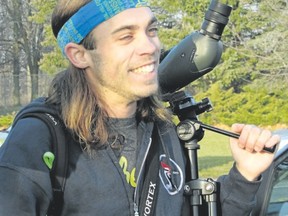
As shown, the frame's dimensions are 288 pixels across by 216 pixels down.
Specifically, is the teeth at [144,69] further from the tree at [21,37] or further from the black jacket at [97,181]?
the tree at [21,37]

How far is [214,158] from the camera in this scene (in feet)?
41.3

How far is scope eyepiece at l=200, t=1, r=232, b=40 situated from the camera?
6.75ft

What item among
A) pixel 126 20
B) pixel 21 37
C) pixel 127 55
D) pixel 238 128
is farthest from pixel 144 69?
pixel 21 37

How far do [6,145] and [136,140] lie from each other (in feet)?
1.57

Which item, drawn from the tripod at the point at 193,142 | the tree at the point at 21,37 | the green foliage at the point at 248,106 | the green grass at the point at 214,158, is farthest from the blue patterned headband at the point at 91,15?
the tree at the point at 21,37

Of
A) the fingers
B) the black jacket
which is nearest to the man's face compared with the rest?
the black jacket

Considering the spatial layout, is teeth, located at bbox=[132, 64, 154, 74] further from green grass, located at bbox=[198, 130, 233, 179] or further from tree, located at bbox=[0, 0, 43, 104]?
tree, located at bbox=[0, 0, 43, 104]

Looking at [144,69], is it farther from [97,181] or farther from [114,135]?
[97,181]

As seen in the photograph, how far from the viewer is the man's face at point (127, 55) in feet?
6.03

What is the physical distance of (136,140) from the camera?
6.40ft

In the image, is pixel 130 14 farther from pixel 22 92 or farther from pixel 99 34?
pixel 22 92

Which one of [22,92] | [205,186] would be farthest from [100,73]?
[22,92]

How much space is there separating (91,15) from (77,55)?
0.17m

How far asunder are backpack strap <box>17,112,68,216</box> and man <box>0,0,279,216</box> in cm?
2
